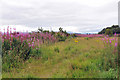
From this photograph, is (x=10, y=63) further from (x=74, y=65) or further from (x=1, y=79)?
(x=74, y=65)

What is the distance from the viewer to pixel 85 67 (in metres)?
3.83

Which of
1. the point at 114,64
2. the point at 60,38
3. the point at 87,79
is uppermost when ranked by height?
the point at 60,38

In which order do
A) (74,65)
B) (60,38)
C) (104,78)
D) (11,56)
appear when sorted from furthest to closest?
(60,38)
(11,56)
(74,65)
(104,78)

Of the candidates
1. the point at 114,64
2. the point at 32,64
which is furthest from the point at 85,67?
the point at 32,64

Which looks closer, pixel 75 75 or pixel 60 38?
pixel 75 75

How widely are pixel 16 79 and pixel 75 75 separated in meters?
1.77

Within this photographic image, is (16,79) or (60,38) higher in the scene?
(60,38)

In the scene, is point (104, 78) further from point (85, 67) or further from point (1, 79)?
point (1, 79)

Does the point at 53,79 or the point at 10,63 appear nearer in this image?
the point at 53,79

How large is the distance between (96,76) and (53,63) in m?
2.00

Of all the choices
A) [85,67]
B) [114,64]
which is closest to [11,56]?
[85,67]

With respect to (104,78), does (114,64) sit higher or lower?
higher

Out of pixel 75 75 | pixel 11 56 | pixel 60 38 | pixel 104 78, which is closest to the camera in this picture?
pixel 104 78

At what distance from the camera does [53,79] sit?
3.07m
